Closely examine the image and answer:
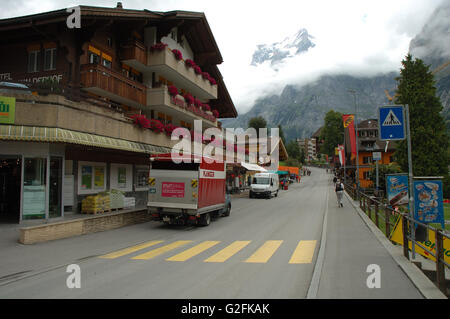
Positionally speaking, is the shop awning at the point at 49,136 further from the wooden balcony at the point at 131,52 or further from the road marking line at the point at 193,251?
the wooden balcony at the point at 131,52

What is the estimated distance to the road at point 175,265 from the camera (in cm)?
599

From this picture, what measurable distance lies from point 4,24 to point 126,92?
6.39 metres

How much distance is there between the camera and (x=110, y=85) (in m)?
17.6

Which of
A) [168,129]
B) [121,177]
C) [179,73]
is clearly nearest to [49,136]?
[121,177]

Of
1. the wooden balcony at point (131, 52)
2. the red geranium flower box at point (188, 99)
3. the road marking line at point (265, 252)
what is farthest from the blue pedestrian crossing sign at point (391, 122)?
the red geranium flower box at point (188, 99)

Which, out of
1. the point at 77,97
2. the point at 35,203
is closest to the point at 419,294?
the point at 35,203

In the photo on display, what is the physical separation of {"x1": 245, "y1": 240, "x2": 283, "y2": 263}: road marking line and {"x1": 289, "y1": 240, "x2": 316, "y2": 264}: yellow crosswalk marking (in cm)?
63

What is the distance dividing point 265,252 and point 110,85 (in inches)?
501

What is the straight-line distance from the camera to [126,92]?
19297 mm

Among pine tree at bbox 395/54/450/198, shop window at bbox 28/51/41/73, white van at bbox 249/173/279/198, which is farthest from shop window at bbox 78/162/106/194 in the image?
pine tree at bbox 395/54/450/198

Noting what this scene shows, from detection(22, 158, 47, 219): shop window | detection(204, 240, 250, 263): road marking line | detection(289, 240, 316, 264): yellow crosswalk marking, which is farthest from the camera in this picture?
detection(22, 158, 47, 219): shop window

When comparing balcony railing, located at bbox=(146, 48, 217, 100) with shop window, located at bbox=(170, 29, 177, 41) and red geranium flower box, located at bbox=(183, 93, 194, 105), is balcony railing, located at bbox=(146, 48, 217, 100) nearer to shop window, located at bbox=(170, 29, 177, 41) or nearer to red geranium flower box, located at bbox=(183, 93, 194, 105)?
red geranium flower box, located at bbox=(183, 93, 194, 105)

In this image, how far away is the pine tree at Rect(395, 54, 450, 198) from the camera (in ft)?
135
